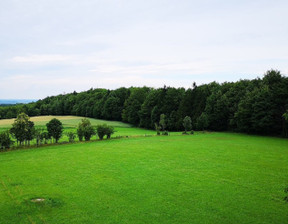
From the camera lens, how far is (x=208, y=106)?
199 feet

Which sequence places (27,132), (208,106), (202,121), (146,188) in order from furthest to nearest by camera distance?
1. (208,106)
2. (202,121)
3. (27,132)
4. (146,188)

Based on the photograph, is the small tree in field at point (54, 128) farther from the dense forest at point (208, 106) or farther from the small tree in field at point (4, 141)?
the dense forest at point (208, 106)

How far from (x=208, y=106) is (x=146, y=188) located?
47.4 m

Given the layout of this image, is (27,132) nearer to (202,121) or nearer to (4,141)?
(4,141)

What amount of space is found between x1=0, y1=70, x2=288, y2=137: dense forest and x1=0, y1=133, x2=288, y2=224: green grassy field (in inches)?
867

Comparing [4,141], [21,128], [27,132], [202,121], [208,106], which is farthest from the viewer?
[208,106]

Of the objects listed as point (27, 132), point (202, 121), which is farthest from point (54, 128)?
point (202, 121)

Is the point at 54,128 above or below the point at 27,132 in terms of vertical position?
above

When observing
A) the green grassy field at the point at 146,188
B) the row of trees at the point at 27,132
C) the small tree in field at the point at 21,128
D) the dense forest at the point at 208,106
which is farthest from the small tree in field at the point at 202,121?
the small tree in field at the point at 21,128

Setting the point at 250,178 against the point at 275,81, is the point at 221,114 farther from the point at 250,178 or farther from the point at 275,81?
the point at 250,178

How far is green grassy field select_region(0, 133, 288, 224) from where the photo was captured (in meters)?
12.9

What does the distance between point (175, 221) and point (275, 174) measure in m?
12.6

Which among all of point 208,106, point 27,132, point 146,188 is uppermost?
point 208,106

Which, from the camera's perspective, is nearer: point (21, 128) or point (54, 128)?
point (21, 128)
